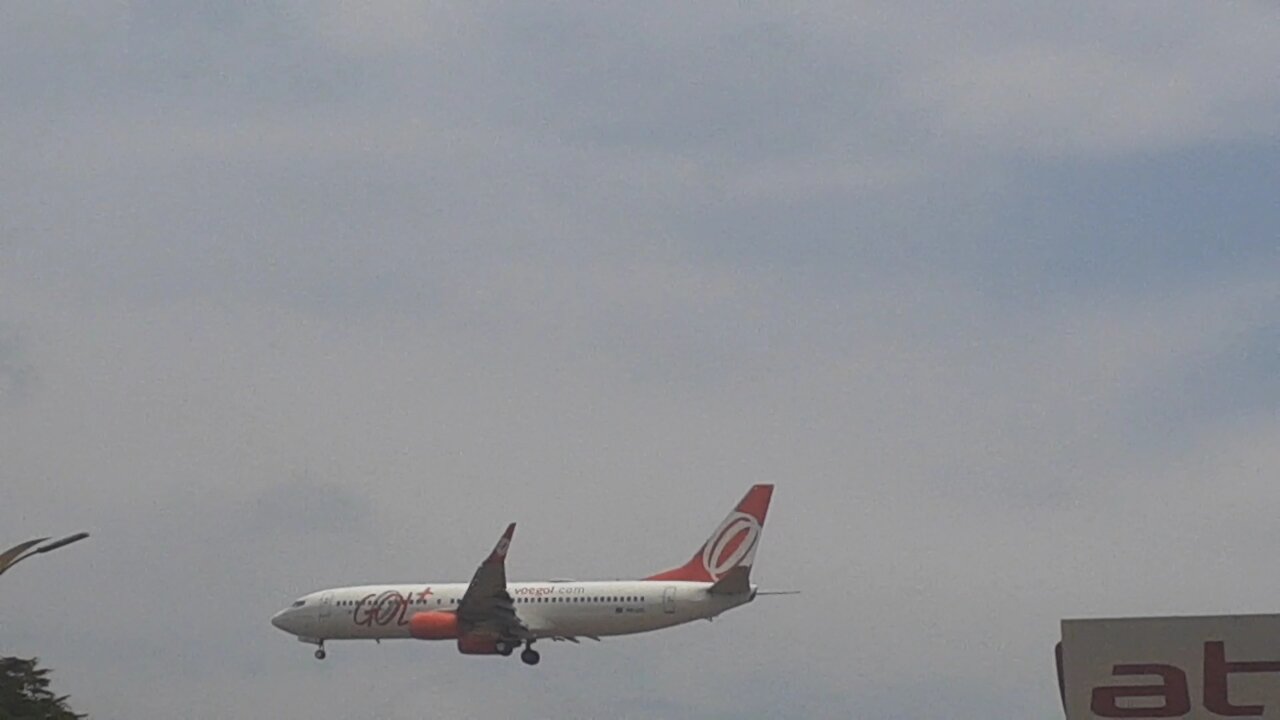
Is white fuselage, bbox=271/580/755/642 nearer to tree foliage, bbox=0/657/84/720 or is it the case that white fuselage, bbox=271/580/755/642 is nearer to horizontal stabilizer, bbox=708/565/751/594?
horizontal stabilizer, bbox=708/565/751/594

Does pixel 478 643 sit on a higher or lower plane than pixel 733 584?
lower

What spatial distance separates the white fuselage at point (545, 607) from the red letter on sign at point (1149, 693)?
50.7m

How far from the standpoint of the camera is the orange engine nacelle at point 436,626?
7112 centimetres

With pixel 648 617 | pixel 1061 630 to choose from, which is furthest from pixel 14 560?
pixel 648 617

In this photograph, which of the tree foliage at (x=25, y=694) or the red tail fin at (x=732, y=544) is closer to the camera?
the tree foliage at (x=25, y=694)

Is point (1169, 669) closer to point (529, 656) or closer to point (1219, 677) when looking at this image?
point (1219, 677)

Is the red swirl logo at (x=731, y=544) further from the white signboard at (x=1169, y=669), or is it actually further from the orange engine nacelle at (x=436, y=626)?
the white signboard at (x=1169, y=669)

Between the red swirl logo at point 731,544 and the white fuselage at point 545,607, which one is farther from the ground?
the red swirl logo at point 731,544

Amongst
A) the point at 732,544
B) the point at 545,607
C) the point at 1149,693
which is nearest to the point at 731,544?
the point at 732,544

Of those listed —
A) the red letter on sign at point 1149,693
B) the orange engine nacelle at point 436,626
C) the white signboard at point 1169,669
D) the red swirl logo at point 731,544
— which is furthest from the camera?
the red swirl logo at point 731,544

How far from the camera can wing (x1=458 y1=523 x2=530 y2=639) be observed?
68812mm

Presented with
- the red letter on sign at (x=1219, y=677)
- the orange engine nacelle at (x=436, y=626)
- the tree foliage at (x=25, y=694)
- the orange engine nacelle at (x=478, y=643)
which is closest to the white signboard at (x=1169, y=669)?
the red letter on sign at (x=1219, y=677)

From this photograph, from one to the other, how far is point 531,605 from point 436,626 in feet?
11.1

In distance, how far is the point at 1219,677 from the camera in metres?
18.1
